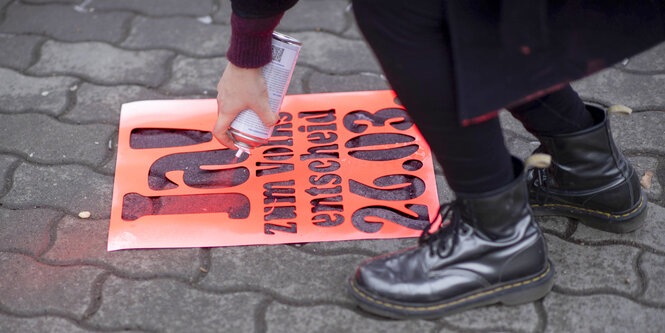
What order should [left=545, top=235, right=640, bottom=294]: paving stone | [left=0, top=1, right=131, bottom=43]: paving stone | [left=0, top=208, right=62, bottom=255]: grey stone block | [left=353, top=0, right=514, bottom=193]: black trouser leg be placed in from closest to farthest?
[left=353, top=0, right=514, bottom=193]: black trouser leg
[left=545, top=235, right=640, bottom=294]: paving stone
[left=0, top=208, right=62, bottom=255]: grey stone block
[left=0, top=1, right=131, bottom=43]: paving stone

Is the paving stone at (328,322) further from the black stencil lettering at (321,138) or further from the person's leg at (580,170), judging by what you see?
the black stencil lettering at (321,138)

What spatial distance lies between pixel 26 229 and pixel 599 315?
1.26 meters

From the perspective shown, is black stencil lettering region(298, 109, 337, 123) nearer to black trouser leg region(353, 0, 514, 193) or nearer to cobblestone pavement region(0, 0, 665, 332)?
cobblestone pavement region(0, 0, 665, 332)

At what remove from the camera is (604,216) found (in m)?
1.43

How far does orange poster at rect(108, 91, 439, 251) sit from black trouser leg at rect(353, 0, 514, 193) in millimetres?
355

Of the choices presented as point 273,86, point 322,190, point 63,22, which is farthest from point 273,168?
point 63,22

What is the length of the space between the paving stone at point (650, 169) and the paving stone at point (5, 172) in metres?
1.57

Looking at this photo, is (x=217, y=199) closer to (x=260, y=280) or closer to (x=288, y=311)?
(x=260, y=280)

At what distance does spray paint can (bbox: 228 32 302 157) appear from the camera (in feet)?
4.73

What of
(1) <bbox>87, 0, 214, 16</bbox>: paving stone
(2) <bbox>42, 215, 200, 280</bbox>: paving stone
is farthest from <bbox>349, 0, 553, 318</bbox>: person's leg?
(1) <bbox>87, 0, 214, 16</bbox>: paving stone

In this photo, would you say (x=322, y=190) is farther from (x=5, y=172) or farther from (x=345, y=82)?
(x=5, y=172)

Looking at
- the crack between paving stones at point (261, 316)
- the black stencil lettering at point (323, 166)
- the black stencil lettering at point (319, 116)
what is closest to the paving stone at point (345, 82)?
the black stencil lettering at point (319, 116)

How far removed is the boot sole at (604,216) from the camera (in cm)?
143

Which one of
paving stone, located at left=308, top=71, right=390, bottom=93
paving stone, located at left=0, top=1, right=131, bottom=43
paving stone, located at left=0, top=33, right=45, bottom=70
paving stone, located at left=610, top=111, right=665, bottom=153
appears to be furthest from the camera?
paving stone, located at left=0, top=1, right=131, bottom=43
